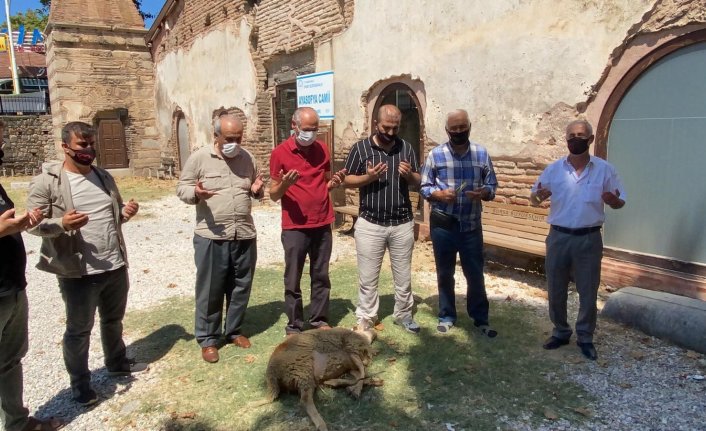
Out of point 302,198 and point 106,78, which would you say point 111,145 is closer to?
point 106,78

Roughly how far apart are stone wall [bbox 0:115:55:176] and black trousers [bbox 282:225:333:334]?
2002 cm

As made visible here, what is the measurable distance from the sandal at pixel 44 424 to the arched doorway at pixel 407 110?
5.78m

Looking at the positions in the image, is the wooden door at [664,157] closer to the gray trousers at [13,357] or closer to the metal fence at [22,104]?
the gray trousers at [13,357]

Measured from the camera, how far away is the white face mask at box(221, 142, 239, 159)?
12.4ft

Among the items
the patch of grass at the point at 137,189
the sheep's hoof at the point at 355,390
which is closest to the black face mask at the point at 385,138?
the sheep's hoof at the point at 355,390

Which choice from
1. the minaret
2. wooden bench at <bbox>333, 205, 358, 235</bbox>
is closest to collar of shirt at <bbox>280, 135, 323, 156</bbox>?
wooden bench at <bbox>333, 205, 358, 235</bbox>

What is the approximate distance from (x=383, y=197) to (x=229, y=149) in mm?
1280

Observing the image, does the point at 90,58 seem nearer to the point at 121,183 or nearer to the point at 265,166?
the point at 121,183

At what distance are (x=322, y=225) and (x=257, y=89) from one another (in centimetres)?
830

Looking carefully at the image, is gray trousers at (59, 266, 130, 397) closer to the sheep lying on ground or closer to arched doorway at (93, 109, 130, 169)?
the sheep lying on ground

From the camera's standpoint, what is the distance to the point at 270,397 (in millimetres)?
3318

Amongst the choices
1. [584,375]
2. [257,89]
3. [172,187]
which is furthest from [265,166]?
[584,375]

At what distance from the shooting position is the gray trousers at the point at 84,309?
3.22 m

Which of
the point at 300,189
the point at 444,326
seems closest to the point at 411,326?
the point at 444,326
